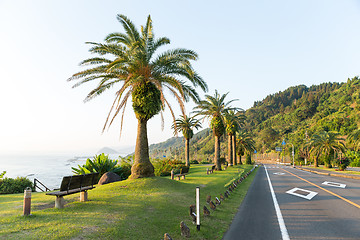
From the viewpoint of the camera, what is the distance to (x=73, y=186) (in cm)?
862

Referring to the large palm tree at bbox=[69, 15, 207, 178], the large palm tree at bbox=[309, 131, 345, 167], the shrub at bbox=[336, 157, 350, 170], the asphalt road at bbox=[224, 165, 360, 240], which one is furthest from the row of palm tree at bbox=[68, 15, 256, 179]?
the large palm tree at bbox=[309, 131, 345, 167]

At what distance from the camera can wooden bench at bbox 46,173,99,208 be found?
7.86 m

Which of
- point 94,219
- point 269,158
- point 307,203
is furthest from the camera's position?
point 269,158

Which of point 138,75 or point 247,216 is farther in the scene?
point 138,75

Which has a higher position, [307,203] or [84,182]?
[84,182]

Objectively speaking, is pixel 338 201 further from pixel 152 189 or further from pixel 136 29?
pixel 136 29

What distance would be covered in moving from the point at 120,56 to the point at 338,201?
1426 centimetres

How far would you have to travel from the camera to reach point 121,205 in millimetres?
8594

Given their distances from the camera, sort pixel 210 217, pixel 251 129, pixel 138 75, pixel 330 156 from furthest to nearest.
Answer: pixel 251 129 → pixel 330 156 → pixel 138 75 → pixel 210 217

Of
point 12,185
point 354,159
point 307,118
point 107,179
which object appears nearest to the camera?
point 107,179

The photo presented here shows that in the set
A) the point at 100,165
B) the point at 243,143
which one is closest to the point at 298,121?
the point at 243,143

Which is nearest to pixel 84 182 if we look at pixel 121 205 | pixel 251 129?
pixel 121 205

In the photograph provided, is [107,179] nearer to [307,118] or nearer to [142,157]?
[142,157]

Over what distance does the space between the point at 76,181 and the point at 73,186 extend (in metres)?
0.21
